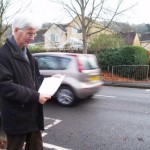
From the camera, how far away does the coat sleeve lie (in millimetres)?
2273

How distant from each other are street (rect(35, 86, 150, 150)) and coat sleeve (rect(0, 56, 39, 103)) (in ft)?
8.48

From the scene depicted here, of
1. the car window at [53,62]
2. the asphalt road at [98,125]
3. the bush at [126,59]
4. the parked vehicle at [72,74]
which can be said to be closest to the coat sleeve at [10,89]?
the asphalt road at [98,125]

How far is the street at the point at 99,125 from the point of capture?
16.2 ft

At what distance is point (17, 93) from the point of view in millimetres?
2287

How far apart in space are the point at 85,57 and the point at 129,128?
320 centimetres

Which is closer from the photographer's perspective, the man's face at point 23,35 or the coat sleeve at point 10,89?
the coat sleeve at point 10,89

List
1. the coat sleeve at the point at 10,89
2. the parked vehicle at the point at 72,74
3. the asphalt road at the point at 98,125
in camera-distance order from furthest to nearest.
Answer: the parked vehicle at the point at 72,74 < the asphalt road at the point at 98,125 < the coat sleeve at the point at 10,89

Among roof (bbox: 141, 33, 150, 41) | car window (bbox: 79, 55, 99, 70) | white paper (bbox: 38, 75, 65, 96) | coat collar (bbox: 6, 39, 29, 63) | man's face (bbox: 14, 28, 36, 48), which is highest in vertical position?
roof (bbox: 141, 33, 150, 41)

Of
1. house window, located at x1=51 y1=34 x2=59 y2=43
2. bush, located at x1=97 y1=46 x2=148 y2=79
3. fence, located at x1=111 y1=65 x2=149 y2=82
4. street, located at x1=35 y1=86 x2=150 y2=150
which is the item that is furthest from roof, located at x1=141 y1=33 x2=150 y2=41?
street, located at x1=35 y1=86 x2=150 y2=150

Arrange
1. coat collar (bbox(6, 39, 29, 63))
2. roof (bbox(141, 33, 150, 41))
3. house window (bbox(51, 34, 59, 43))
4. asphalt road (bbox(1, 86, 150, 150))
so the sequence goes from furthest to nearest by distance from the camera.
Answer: roof (bbox(141, 33, 150, 41)) < house window (bbox(51, 34, 59, 43)) < asphalt road (bbox(1, 86, 150, 150)) < coat collar (bbox(6, 39, 29, 63))

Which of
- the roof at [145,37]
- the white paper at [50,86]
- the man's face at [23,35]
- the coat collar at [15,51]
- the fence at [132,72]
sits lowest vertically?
the fence at [132,72]

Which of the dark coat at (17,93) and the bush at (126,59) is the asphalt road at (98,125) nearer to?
the dark coat at (17,93)

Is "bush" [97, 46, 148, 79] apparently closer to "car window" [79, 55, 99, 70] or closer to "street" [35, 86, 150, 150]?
"street" [35, 86, 150, 150]

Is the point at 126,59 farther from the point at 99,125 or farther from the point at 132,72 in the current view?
the point at 99,125
